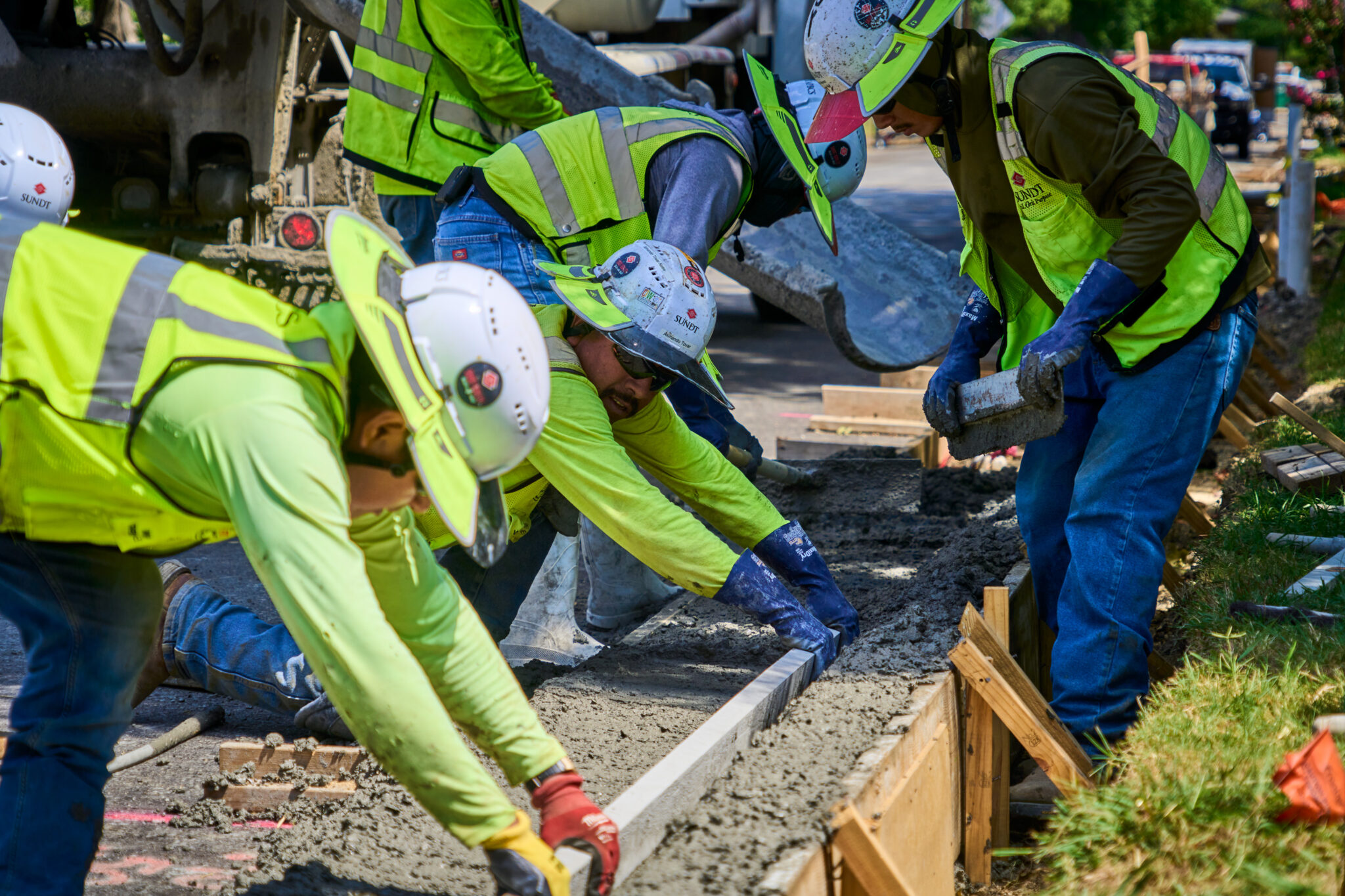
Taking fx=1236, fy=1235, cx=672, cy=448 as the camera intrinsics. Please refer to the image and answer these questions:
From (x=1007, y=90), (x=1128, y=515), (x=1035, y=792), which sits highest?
(x=1007, y=90)

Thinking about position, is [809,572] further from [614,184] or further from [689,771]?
[614,184]

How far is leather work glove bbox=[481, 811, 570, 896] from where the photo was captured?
205 cm

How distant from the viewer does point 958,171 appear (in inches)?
139

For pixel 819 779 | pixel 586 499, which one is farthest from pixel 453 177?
pixel 819 779

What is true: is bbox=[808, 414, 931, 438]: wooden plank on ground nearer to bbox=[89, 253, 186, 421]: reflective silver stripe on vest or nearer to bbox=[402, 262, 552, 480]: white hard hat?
bbox=[402, 262, 552, 480]: white hard hat

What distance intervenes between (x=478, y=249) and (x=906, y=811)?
6.81ft

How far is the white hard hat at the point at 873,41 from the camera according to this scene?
3215 millimetres

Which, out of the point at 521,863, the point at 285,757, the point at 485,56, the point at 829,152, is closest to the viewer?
the point at 521,863

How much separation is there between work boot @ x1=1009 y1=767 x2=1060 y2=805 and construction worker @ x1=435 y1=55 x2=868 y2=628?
5.69 feet

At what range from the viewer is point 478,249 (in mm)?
3809

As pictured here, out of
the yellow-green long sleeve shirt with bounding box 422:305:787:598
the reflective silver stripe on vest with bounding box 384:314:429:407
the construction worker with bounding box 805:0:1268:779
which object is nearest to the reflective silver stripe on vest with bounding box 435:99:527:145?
Answer: the yellow-green long sleeve shirt with bounding box 422:305:787:598

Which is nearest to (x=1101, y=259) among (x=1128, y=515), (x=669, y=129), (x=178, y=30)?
(x=1128, y=515)

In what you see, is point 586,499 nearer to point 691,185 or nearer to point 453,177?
point 691,185

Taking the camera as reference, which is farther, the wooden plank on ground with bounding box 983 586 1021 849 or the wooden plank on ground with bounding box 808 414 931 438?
the wooden plank on ground with bounding box 808 414 931 438
